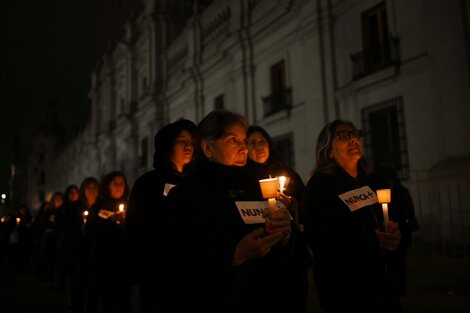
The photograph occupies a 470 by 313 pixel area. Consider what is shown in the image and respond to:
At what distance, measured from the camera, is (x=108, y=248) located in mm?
4449

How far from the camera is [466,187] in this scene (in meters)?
8.30

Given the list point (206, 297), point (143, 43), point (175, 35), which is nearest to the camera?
point (206, 297)

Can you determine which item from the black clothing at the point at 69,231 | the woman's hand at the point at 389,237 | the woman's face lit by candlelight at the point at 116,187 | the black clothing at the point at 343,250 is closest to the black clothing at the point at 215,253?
the black clothing at the point at 343,250

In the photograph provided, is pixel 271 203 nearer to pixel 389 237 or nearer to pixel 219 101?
pixel 389 237

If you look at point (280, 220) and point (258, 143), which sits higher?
point (258, 143)

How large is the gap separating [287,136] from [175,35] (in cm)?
1193

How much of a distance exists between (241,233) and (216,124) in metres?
0.56

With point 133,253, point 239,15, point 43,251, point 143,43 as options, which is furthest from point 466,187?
point 143,43

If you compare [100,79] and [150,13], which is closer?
[150,13]

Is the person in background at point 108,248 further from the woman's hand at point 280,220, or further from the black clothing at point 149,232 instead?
the woman's hand at point 280,220

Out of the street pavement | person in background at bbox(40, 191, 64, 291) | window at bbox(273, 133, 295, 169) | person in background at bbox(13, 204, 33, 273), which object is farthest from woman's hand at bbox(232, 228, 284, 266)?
window at bbox(273, 133, 295, 169)

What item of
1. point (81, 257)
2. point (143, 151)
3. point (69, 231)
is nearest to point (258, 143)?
point (81, 257)

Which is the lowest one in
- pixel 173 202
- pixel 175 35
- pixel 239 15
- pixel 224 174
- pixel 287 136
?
pixel 173 202

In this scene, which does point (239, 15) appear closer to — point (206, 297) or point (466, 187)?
point (466, 187)
